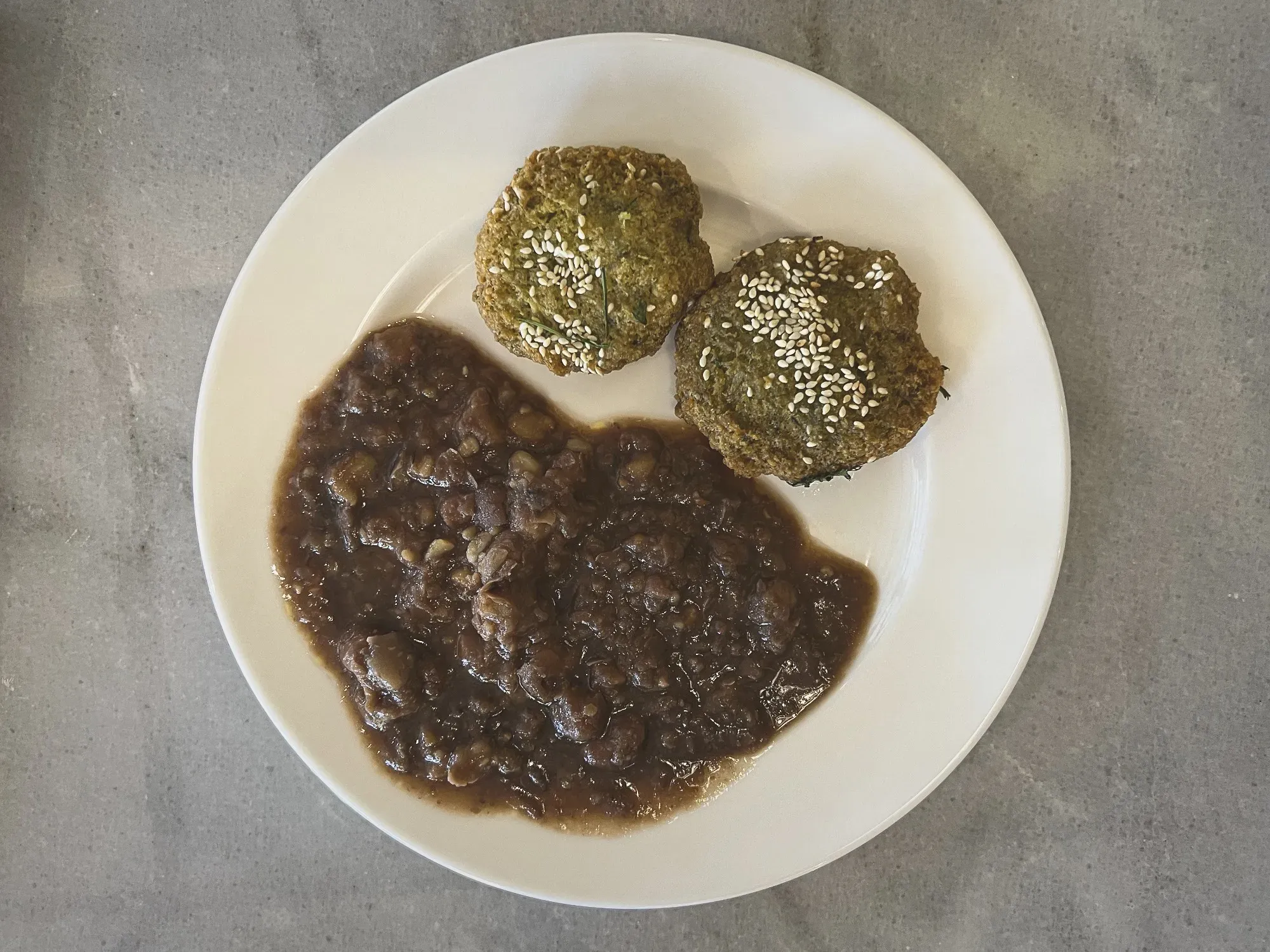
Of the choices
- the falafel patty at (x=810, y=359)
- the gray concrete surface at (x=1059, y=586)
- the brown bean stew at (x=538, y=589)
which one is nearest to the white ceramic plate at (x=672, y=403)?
the brown bean stew at (x=538, y=589)

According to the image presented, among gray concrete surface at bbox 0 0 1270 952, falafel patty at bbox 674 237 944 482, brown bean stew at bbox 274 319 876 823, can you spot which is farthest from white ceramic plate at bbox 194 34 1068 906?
gray concrete surface at bbox 0 0 1270 952

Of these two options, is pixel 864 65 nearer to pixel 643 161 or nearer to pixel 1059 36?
pixel 1059 36

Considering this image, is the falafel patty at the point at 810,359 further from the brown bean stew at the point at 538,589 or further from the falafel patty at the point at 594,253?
the brown bean stew at the point at 538,589

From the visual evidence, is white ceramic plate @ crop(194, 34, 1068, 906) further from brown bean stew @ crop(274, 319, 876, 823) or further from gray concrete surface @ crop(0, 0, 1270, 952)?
gray concrete surface @ crop(0, 0, 1270, 952)

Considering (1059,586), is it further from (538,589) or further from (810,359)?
(538,589)

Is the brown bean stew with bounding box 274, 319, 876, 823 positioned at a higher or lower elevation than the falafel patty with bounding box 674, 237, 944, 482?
lower

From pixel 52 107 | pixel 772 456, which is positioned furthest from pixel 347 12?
pixel 772 456
